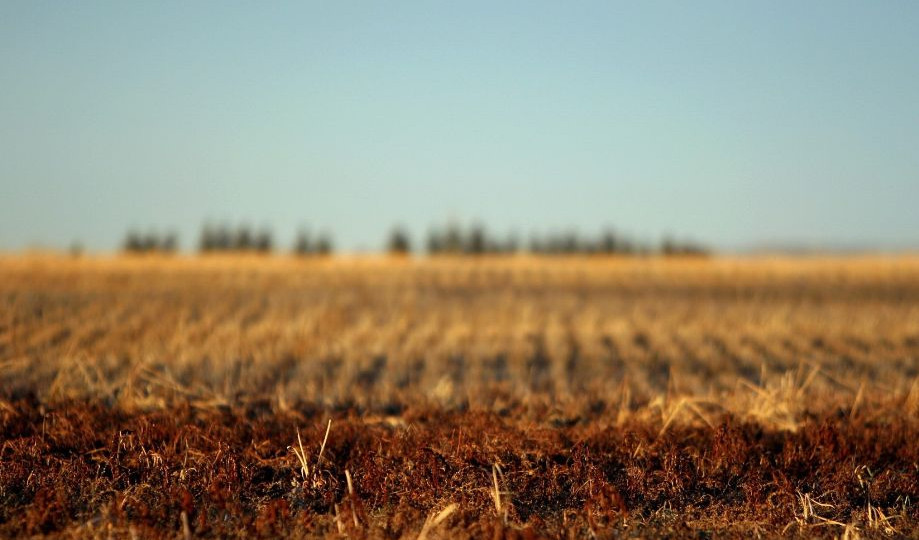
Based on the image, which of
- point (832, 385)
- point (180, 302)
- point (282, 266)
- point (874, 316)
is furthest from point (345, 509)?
point (282, 266)

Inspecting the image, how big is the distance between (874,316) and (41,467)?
52.4ft

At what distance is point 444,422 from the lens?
6.84 metres

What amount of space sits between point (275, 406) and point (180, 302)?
843cm

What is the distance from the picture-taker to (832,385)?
A: 998 centimetres

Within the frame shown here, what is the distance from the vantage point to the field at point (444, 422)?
16.9ft

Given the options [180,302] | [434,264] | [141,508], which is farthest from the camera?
[434,264]

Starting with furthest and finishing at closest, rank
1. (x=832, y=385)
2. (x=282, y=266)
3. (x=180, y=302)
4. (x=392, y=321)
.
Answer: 1. (x=282, y=266)
2. (x=180, y=302)
3. (x=392, y=321)
4. (x=832, y=385)

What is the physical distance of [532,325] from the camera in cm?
1412

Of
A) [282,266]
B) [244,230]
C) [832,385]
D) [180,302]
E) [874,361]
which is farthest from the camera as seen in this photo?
[244,230]

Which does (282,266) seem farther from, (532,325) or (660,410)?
(660,410)

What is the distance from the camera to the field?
5.14 meters

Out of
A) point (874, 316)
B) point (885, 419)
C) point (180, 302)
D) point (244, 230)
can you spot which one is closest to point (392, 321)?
point (180, 302)

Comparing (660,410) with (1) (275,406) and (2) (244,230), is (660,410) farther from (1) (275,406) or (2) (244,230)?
(2) (244,230)

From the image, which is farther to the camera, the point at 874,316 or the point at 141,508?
the point at 874,316
